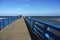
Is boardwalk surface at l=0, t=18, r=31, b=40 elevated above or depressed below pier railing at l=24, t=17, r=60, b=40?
below

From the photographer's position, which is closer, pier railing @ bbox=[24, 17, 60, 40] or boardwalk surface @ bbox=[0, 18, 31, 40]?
pier railing @ bbox=[24, 17, 60, 40]

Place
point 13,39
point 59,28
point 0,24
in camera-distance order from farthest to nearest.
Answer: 1. point 0,24
2. point 13,39
3. point 59,28

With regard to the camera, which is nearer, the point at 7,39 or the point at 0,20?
the point at 7,39

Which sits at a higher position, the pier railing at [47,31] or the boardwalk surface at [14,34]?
the pier railing at [47,31]

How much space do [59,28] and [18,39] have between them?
506 centimetres

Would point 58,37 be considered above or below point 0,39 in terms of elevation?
above

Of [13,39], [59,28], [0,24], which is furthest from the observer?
[0,24]

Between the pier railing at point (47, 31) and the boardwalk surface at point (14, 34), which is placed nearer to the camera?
the pier railing at point (47, 31)

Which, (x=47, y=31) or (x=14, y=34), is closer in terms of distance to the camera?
(x=47, y=31)

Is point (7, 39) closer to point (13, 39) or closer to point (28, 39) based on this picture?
point (13, 39)

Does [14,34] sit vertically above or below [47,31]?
below

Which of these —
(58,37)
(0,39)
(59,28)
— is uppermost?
(59,28)

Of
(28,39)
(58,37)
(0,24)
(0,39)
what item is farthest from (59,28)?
(0,24)

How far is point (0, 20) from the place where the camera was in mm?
13562
